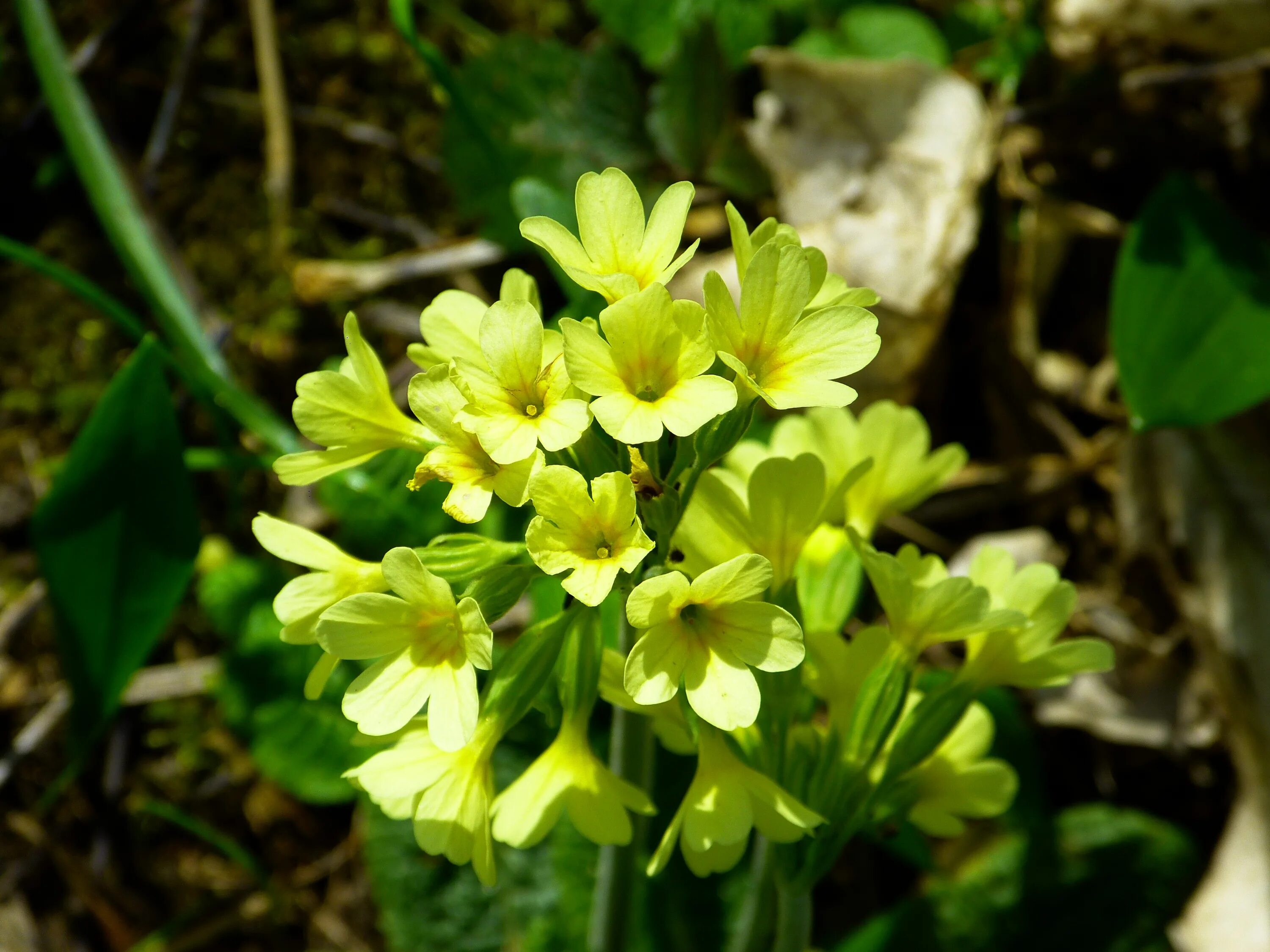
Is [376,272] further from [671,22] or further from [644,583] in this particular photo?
[644,583]

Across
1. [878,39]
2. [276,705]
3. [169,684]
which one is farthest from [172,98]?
[878,39]

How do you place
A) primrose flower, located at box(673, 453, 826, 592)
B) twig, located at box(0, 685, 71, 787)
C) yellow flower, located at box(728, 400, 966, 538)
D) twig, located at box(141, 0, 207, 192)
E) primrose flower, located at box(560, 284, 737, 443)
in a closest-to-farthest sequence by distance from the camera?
primrose flower, located at box(560, 284, 737, 443) → primrose flower, located at box(673, 453, 826, 592) → yellow flower, located at box(728, 400, 966, 538) → twig, located at box(0, 685, 71, 787) → twig, located at box(141, 0, 207, 192)

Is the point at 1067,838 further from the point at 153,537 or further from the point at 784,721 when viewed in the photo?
the point at 153,537

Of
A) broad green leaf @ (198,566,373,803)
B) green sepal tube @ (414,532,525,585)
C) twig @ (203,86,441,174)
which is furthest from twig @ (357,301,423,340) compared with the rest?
green sepal tube @ (414,532,525,585)

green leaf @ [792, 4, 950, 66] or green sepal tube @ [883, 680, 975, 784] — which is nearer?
green sepal tube @ [883, 680, 975, 784]

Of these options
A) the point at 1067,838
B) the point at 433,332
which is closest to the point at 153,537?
the point at 433,332

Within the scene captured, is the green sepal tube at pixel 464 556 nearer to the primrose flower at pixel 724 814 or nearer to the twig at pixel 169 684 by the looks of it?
the primrose flower at pixel 724 814

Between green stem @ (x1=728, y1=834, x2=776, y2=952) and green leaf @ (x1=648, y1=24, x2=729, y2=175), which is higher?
green leaf @ (x1=648, y1=24, x2=729, y2=175)

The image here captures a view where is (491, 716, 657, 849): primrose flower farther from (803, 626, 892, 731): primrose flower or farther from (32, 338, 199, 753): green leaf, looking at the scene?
(32, 338, 199, 753): green leaf
